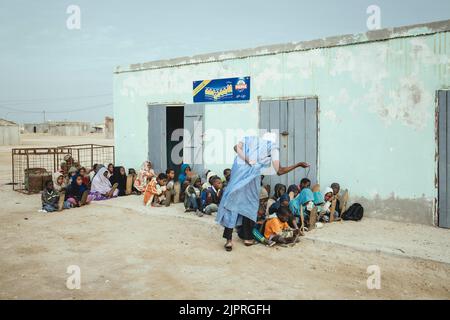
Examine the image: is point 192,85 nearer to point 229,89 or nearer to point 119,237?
point 229,89

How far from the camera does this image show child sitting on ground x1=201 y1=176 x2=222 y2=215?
7.85 meters

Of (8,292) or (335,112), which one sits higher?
(335,112)

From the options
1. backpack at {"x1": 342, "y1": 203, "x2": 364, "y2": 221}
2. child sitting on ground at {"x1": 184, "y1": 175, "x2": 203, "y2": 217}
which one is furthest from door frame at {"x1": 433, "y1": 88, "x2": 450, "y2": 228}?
child sitting on ground at {"x1": 184, "y1": 175, "x2": 203, "y2": 217}

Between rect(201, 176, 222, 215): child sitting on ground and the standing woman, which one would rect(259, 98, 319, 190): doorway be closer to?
rect(201, 176, 222, 215): child sitting on ground

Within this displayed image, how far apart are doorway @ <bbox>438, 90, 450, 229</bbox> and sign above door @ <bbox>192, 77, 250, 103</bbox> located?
3.84 metres

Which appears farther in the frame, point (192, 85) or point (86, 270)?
point (192, 85)

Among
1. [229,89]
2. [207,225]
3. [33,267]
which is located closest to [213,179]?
[207,225]

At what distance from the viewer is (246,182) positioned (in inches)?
222

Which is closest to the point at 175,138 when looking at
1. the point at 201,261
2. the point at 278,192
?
the point at 278,192

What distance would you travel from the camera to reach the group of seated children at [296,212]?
234 inches

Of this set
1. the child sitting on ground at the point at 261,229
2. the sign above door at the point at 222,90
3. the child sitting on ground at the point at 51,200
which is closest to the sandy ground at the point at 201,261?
the child sitting on ground at the point at 261,229

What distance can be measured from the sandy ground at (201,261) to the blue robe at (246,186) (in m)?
0.50

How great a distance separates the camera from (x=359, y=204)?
7398 millimetres

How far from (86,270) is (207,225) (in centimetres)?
270
